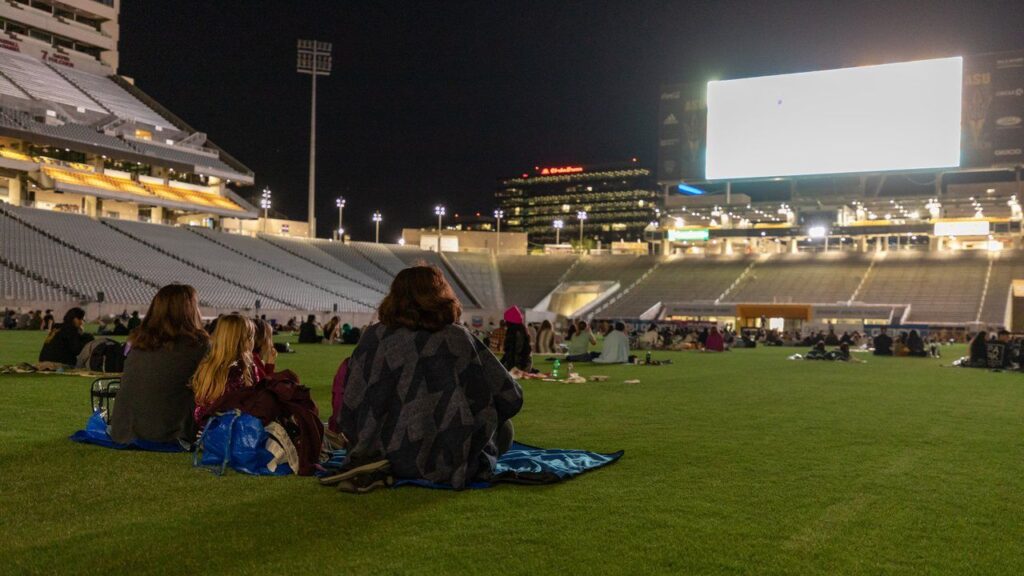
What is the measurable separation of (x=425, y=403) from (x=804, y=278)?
53928 millimetres

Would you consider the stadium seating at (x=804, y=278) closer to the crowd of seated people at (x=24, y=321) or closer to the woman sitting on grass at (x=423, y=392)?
the crowd of seated people at (x=24, y=321)

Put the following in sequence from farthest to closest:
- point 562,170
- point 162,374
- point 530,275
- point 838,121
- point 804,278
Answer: point 562,170 < point 530,275 < point 804,278 < point 838,121 < point 162,374

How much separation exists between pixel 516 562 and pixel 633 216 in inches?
6600

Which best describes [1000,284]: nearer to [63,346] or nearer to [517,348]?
[517,348]

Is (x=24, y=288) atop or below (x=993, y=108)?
below

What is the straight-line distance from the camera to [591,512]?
4.72 metres

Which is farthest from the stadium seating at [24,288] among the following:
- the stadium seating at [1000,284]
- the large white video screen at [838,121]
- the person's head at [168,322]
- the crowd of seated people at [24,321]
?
the stadium seating at [1000,284]

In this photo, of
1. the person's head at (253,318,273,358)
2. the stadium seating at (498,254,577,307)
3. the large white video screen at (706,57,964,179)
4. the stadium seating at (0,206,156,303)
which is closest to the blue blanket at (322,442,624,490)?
the person's head at (253,318,273,358)

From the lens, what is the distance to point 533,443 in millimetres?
7430

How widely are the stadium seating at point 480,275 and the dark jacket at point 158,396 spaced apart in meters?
54.6

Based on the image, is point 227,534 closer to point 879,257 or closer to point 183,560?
point 183,560

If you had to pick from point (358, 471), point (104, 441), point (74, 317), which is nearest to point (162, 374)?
point (104, 441)

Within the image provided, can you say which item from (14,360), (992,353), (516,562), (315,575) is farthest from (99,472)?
(992,353)

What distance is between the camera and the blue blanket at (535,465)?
5.41 m
